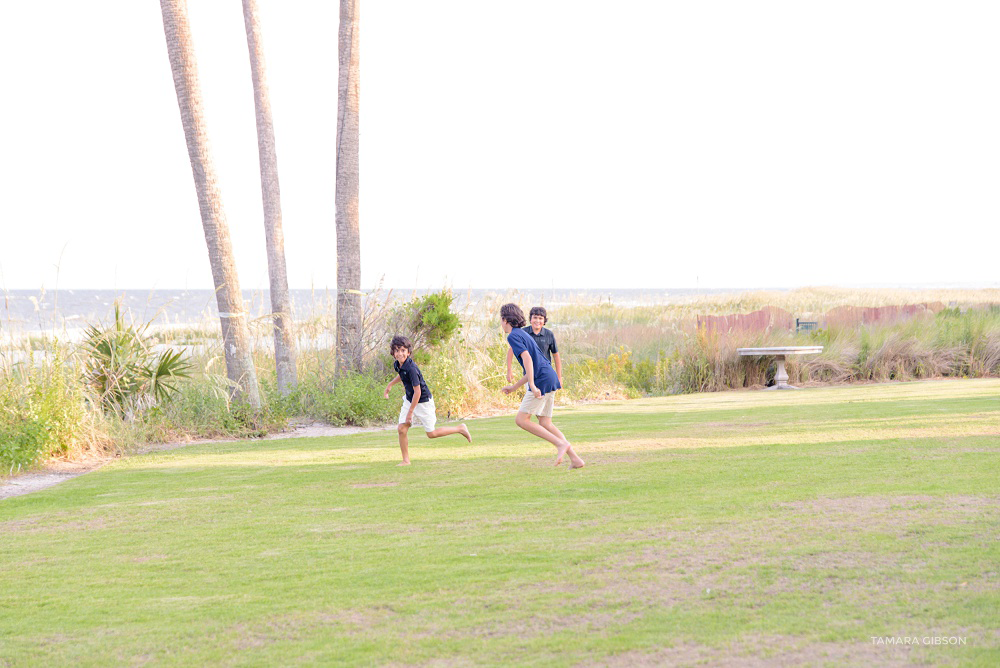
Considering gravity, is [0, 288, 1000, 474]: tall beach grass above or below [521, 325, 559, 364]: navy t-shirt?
below

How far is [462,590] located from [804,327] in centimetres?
1822

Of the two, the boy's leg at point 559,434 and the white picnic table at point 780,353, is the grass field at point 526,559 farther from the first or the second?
the white picnic table at point 780,353

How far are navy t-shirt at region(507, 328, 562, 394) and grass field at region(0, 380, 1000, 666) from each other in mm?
842

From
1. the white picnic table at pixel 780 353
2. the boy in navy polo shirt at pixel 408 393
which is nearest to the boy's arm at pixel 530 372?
the boy in navy polo shirt at pixel 408 393

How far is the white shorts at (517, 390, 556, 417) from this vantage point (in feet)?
30.2

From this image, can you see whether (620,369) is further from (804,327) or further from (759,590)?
(759,590)

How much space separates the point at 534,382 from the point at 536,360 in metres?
0.22

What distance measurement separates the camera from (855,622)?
4.39 metres

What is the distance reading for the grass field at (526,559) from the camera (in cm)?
433

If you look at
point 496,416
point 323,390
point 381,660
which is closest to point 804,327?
point 496,416

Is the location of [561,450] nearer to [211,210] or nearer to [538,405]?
[538,405]

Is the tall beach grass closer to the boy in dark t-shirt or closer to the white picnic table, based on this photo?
the white picnic table

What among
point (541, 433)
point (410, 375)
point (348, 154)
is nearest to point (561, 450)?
point (541, 433)

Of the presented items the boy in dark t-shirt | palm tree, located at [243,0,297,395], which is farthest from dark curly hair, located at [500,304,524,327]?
palm tree, located at [243,0,297,395]
